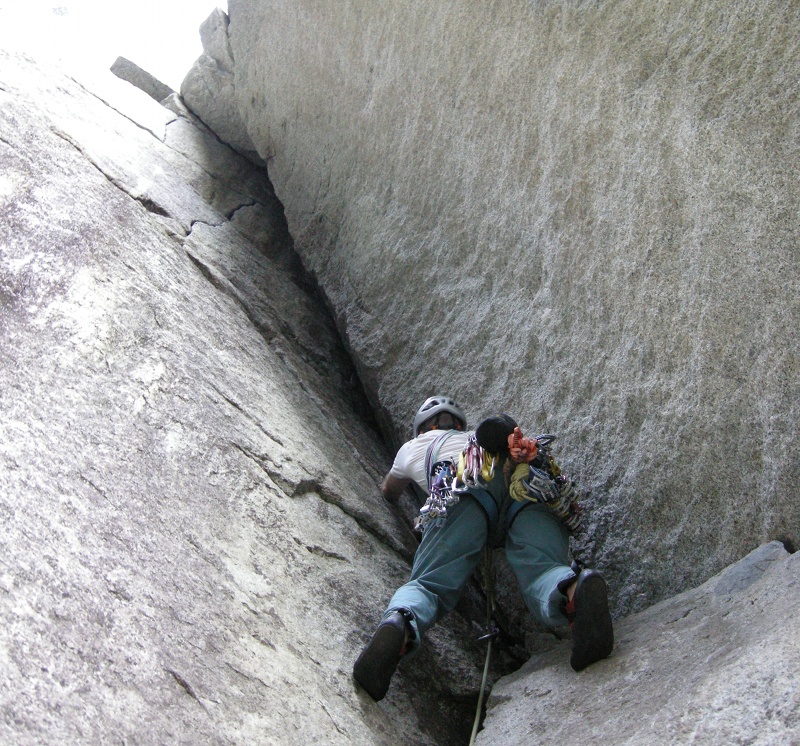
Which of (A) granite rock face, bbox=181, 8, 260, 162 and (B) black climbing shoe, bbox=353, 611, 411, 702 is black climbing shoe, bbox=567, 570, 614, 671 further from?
(A) granite rock face, bbox=181, 8, 260, 162

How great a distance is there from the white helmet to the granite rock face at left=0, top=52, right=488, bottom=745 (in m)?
0.43

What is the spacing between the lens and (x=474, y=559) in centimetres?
326

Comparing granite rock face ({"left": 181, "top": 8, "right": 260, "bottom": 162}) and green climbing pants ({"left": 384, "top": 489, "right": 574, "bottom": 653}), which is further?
granite rock face ({"left": 181, "top": 8, "right": 260, "bottom": 162})

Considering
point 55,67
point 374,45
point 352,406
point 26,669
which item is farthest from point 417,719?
point 55,67

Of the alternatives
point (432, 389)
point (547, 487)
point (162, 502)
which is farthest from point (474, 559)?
point (432, 389)

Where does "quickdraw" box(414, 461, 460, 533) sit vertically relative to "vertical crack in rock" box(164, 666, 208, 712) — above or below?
above

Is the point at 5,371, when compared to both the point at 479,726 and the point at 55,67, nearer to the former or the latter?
the point at 479,726

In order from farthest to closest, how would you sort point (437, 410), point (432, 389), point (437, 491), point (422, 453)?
point (432, 389) < point (437, 410) < point (422, 453) < point (437, 491)

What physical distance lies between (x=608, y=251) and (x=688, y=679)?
6.66 ft

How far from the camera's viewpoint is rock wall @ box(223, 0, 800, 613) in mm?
3041

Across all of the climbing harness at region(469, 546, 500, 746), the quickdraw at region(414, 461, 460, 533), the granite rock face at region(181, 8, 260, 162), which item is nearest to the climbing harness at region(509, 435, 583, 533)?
the quickdraw at region(414, 461, 460, 533)

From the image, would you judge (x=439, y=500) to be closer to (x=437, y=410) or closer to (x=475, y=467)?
(x=475, y=467)

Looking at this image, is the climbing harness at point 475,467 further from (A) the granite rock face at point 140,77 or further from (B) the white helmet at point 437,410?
(A) the granite rock face at point 140,77

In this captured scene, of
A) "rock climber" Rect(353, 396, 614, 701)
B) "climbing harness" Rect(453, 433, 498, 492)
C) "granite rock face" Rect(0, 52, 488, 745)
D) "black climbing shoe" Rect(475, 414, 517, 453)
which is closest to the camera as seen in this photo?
"granite rock face" Rect(0, 52, 488, 745)
